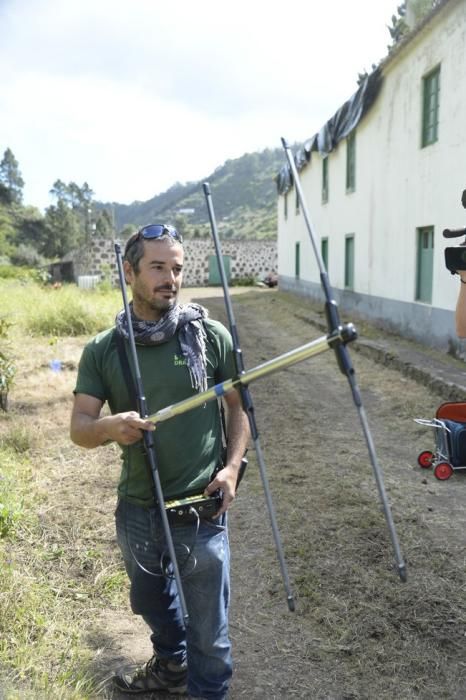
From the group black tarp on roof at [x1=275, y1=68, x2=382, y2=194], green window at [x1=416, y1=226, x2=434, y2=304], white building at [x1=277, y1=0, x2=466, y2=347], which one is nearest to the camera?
white building at [x1=277, y1=0, x2=466, y2=347]

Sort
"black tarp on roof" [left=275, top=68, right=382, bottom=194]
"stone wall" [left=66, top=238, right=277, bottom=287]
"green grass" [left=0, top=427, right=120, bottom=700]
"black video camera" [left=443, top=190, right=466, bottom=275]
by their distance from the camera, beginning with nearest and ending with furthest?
"green grass" [left=0, top=427, right=120, bottom=700], "black video camera" [left=443, top=190, right=466, bottom=275], "black tarp on roof" [left=275, top=68, right=382, bottom=194], "stone wall" [left=66, top=238, right=277, bottom=287]

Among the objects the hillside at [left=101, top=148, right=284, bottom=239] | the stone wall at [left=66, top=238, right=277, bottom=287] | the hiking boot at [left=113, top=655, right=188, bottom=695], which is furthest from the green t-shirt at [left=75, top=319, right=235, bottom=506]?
the hillside at [left=101, top=148, right=284, bottom=239]

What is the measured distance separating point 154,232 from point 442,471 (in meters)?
3.60

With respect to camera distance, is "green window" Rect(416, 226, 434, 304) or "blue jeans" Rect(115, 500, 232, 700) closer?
"blue jeans" Rect(115, 500, 232, 700)

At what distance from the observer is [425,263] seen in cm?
1084

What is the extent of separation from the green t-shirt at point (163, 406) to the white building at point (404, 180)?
25.9 ft

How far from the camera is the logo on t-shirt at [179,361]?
219cm

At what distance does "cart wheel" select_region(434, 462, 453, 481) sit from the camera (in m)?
4.90

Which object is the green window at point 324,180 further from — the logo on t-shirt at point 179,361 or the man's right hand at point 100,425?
the man's right hand at point 100,425

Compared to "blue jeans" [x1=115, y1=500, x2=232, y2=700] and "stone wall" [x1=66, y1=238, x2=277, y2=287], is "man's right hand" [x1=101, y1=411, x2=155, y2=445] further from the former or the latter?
"stone wall" [x1=66, y1=238, x2=277, y2=287]

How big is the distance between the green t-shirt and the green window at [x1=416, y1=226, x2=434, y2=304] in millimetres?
9039

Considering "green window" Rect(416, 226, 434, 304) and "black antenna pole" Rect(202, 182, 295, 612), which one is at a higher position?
"black antenna pole" Rect(202, 182, 295, 612)

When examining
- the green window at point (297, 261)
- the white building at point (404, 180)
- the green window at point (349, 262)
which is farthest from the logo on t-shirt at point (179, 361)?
the green window at point (297, 261)

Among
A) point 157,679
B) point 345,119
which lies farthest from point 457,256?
point 345,119
